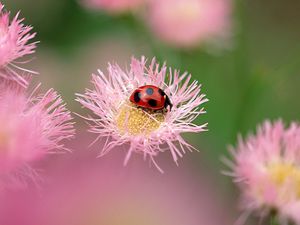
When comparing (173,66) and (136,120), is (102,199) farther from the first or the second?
(173,66)

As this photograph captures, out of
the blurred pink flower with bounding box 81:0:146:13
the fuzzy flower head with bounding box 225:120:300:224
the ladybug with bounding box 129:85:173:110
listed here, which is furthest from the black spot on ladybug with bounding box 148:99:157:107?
the blurred pink flower with bounding box 81:0:146:13

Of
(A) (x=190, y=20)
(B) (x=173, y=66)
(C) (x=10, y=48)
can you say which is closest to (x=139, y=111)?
(C) (x=10, y=48)

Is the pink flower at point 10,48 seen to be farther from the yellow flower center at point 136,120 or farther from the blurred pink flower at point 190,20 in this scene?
the blurred pink flower at point 190,20

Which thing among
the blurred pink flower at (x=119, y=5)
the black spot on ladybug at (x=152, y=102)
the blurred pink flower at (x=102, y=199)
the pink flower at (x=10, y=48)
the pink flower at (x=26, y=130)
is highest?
the blurred pink flower at (x=119, y=5)

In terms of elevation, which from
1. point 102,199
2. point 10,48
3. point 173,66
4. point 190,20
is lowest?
point 102,199

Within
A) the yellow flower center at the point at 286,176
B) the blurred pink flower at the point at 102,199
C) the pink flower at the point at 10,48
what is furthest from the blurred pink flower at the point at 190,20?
the blurred pink flower at the point at 102,199

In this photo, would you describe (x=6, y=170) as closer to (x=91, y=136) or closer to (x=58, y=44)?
(x=91, y=136)
